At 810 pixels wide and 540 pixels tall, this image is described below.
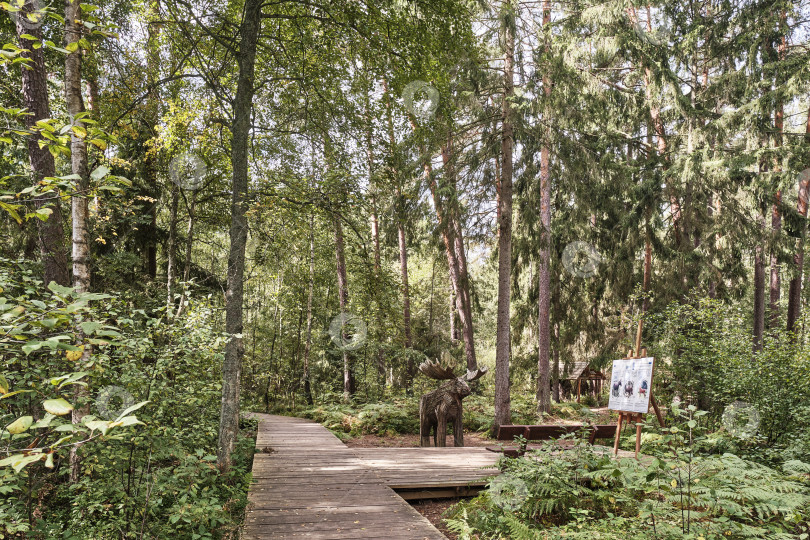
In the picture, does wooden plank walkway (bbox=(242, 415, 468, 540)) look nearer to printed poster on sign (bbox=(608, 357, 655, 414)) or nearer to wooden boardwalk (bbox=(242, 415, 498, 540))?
wooden boardwalk (bbox=(242, 415, 498, 540))

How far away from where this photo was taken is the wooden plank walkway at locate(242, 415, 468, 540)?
14.3 ft

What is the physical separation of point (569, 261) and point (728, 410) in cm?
1015

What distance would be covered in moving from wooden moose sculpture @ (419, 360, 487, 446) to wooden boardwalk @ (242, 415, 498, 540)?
545mm

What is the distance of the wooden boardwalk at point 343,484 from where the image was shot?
14.6 ft

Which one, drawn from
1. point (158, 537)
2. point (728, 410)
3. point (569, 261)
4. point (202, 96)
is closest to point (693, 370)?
point (728, 410)

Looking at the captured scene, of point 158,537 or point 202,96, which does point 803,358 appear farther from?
point 202,96

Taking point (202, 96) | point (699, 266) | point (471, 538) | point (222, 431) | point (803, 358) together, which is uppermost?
point (202, 96)

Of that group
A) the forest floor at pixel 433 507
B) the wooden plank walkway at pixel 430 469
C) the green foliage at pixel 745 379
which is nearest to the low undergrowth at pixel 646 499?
the forest floor at pixel 433 507

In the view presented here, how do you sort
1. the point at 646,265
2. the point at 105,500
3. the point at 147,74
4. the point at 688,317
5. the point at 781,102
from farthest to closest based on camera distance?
the point at 646,265
the point at 781,102
the point at 688,317
the point at 147,74
the point at 105,500

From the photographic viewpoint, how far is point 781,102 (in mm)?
14477

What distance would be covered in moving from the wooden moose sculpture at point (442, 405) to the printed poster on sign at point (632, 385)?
2.98m

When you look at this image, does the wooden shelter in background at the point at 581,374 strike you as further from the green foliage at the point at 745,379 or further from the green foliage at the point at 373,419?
the green foliage at the point at 745,379

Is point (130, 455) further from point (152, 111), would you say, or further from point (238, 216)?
point (152, 111)

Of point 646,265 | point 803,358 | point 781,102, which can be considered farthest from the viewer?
point 646,265
